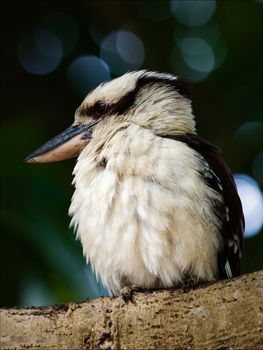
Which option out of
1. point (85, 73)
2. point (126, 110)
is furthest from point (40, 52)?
point (126, 110)

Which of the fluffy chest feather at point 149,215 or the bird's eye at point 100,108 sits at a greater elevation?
the bird's eye at point 100,108

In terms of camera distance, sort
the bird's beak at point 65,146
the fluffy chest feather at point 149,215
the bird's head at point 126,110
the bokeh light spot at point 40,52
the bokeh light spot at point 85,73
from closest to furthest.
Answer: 1. the fluffy chest feather at point 149,215
2. the bird's head at point 126,110
3. the bird's beak at point 65,146
4. the bokeh light spot at point 85,73
5. the bokeh light spot at point 40,52

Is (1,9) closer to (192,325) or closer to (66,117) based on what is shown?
(66,117)

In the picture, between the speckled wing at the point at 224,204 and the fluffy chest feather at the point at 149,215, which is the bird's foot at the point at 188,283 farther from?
the speckled wing at the point at 224,204

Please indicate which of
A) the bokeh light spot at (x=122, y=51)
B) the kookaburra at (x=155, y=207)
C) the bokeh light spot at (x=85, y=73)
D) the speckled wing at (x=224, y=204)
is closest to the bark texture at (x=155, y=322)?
the kookaburra at (x=155, y=207)

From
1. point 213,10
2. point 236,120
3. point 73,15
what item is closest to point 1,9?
point 73,15

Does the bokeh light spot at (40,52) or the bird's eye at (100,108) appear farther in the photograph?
the bokeh light spot at (40,52)

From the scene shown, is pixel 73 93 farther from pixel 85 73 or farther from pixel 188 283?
pixel 188 283
